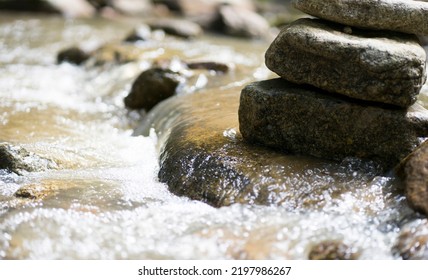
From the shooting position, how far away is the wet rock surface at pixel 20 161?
543 centimetres

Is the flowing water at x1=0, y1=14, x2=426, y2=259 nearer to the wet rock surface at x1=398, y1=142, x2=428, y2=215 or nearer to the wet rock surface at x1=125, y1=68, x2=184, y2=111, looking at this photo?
the wet rock surface at x1=398, y1=142, x2=428, y2=215

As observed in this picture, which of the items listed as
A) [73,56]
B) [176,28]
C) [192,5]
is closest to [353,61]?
[73,56]

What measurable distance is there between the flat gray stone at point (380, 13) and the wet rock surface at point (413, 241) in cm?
195

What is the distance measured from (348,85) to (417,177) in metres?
1.02

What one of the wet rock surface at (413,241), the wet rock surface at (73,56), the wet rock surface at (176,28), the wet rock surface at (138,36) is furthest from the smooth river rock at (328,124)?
the wet rock surface at (176,28)

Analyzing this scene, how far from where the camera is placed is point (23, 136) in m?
6.82

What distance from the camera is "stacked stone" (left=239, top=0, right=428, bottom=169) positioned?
475 centimetres

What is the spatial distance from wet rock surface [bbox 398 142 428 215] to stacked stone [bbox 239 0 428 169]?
13.4 inches

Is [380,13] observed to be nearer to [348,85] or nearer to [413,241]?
[348,85]

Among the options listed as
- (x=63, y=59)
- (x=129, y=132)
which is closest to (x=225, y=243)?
(x=129, y=132)

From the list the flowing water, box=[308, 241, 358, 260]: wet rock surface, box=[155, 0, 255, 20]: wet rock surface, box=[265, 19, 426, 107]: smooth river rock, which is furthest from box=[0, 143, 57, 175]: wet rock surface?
box=[155, 0, 255, 20]: wet rock surface

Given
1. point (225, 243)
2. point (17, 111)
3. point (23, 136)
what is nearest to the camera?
point (225, 243)
